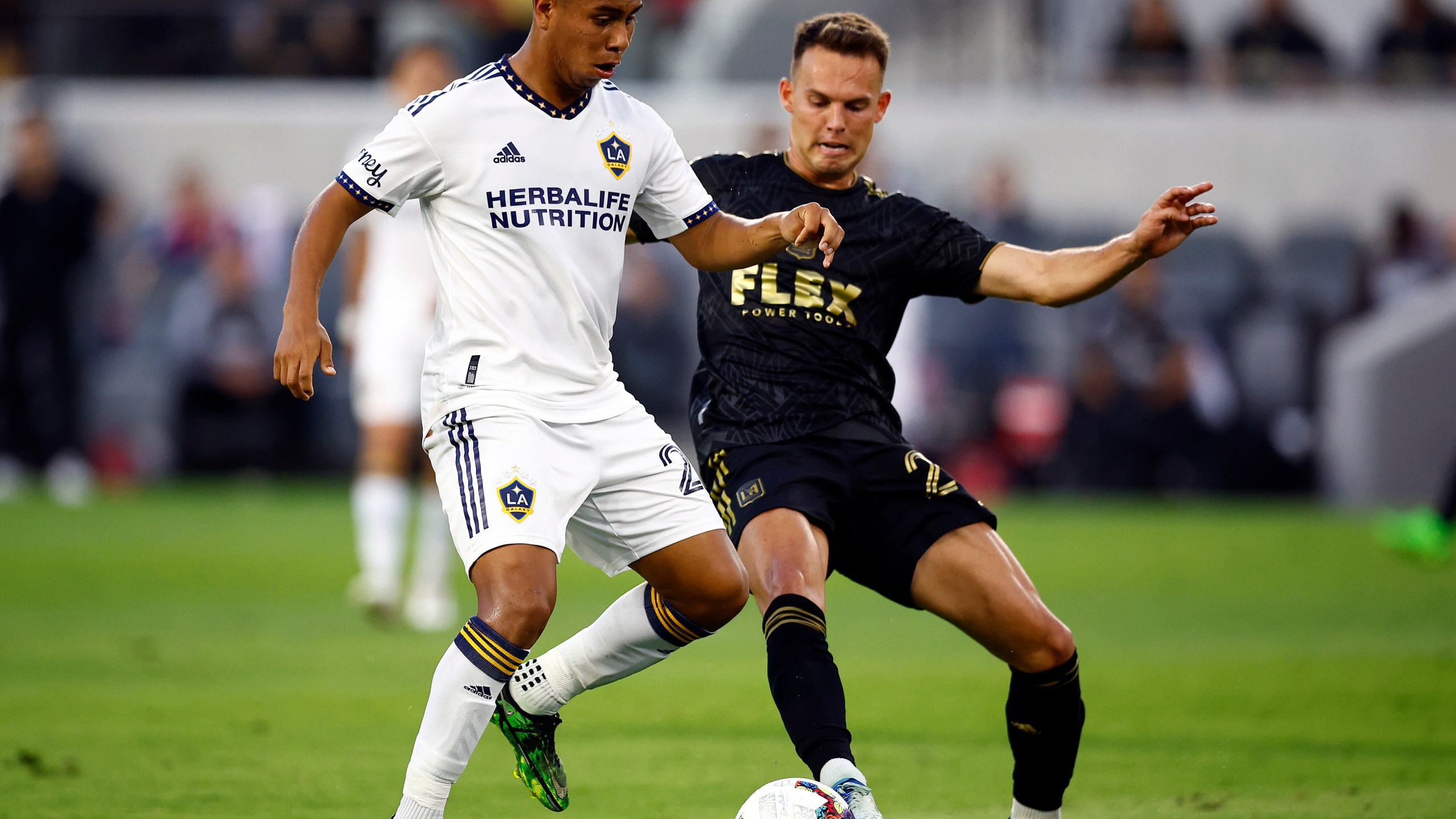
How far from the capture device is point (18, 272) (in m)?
16.2

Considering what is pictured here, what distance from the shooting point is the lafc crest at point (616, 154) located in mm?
4648

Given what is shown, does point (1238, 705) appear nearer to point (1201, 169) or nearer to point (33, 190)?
point (1201, 169)

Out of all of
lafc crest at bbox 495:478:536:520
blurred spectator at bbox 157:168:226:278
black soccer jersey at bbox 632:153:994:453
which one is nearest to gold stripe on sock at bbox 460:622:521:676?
lafc crest at bbox 495:478:536:520

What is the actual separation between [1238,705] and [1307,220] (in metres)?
11.5

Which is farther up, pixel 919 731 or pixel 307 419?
pixel 919 731

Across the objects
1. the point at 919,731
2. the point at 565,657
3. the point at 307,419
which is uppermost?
the point at 565,657

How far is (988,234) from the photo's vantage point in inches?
637

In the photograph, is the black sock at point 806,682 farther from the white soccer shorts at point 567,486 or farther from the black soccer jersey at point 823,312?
the black soccer jersey at point 823,312

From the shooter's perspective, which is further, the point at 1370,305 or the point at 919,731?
the point at 1370,305

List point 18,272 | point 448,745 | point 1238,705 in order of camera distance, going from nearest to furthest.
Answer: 1. point 448,745
2. point 1238,705
3. point 18,272

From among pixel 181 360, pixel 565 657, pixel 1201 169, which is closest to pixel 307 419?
pixel 181 360

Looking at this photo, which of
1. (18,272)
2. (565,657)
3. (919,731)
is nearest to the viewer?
(565,657)

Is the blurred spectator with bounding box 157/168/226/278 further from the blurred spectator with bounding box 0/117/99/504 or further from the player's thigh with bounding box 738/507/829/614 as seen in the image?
the player's thigh with bounding box 738/507/829/614

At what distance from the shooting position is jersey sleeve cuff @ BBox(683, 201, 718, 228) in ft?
16.1
